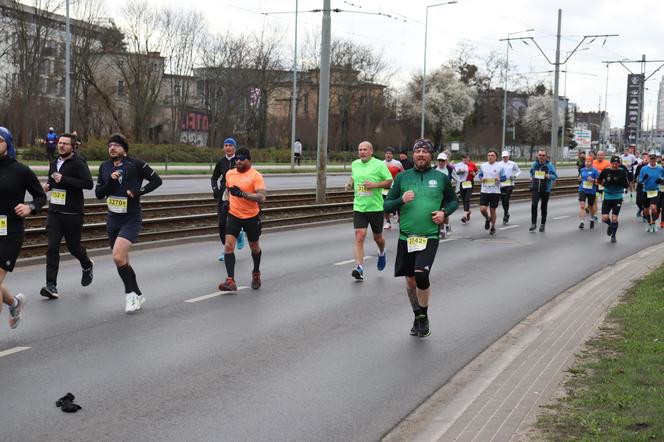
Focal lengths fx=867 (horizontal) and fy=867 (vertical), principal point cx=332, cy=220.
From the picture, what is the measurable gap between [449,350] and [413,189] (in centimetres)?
158

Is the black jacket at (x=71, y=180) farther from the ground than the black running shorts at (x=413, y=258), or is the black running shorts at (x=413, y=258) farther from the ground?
the black jacket at (x=71, y=180)

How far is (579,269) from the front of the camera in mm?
14398

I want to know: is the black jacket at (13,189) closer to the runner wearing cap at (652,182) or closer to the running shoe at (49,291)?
the running shoe at (49,291)

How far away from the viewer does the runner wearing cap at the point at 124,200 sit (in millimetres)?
9383

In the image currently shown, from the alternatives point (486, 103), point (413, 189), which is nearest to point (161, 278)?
point (413, 189)

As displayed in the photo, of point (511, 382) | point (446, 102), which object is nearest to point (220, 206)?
point (511, 382)

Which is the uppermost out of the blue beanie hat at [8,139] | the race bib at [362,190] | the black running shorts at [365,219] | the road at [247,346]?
the blue beanie hat at [8,139]

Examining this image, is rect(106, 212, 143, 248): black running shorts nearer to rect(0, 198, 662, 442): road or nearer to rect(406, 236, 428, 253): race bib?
rect(0, 198, 662, 442): road

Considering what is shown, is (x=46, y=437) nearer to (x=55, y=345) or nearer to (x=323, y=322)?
(x=55, y=345)

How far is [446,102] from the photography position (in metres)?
99.1

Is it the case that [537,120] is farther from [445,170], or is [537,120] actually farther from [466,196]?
[445,170]

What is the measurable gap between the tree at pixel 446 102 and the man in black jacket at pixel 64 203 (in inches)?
3438

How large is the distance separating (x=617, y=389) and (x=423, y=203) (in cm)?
286

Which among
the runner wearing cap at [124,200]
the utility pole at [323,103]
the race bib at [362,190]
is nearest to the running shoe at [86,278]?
the runner wearing cap at [124,200]
